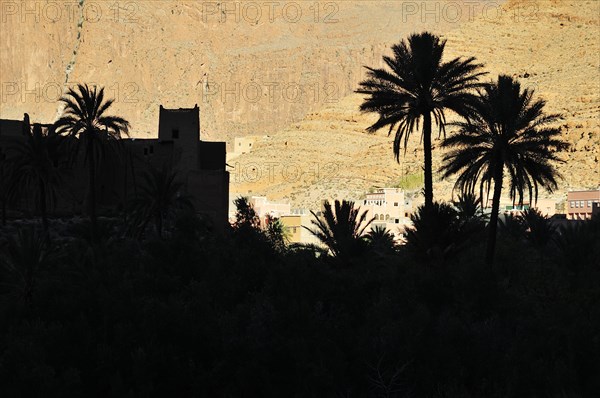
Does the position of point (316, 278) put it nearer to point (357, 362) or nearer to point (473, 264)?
point (473, 264)

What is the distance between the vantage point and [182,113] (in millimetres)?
37156

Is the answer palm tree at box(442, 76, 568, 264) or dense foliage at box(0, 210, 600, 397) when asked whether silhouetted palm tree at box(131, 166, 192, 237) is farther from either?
palm tree at box(442, 76, 568, 264)

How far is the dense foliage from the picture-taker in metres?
20.2

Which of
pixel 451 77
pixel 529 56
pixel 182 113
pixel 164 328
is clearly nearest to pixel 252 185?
pixel 529 56

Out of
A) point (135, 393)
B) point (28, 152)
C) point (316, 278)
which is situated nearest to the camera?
point (135, 393)

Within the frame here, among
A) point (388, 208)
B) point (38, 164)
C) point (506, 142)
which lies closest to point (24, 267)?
point (38, 164)

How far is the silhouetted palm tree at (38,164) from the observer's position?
33688mm

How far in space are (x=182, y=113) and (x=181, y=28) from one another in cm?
11120

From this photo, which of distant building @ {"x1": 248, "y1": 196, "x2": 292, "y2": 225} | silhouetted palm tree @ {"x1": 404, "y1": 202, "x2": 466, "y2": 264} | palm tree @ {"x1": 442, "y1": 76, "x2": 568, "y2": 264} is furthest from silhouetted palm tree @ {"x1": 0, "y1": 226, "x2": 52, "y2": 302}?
distant building @ {"x1": 248, "y1": 196, "x2": 292, "y2": 225}

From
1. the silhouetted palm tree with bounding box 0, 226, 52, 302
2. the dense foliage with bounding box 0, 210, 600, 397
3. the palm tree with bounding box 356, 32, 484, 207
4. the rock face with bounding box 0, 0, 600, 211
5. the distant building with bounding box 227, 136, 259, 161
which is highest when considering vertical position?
the rock face with bounding box 0, 0, 600, 211

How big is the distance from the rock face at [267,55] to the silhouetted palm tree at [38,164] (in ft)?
235

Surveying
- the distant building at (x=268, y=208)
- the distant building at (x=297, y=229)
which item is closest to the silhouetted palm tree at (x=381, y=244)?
the distant building at (x=297, y=229)

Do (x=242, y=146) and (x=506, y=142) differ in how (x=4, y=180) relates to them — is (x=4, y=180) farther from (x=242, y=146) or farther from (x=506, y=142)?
(x=242, y=146)

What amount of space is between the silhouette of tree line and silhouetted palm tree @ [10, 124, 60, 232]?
0.08 metres
